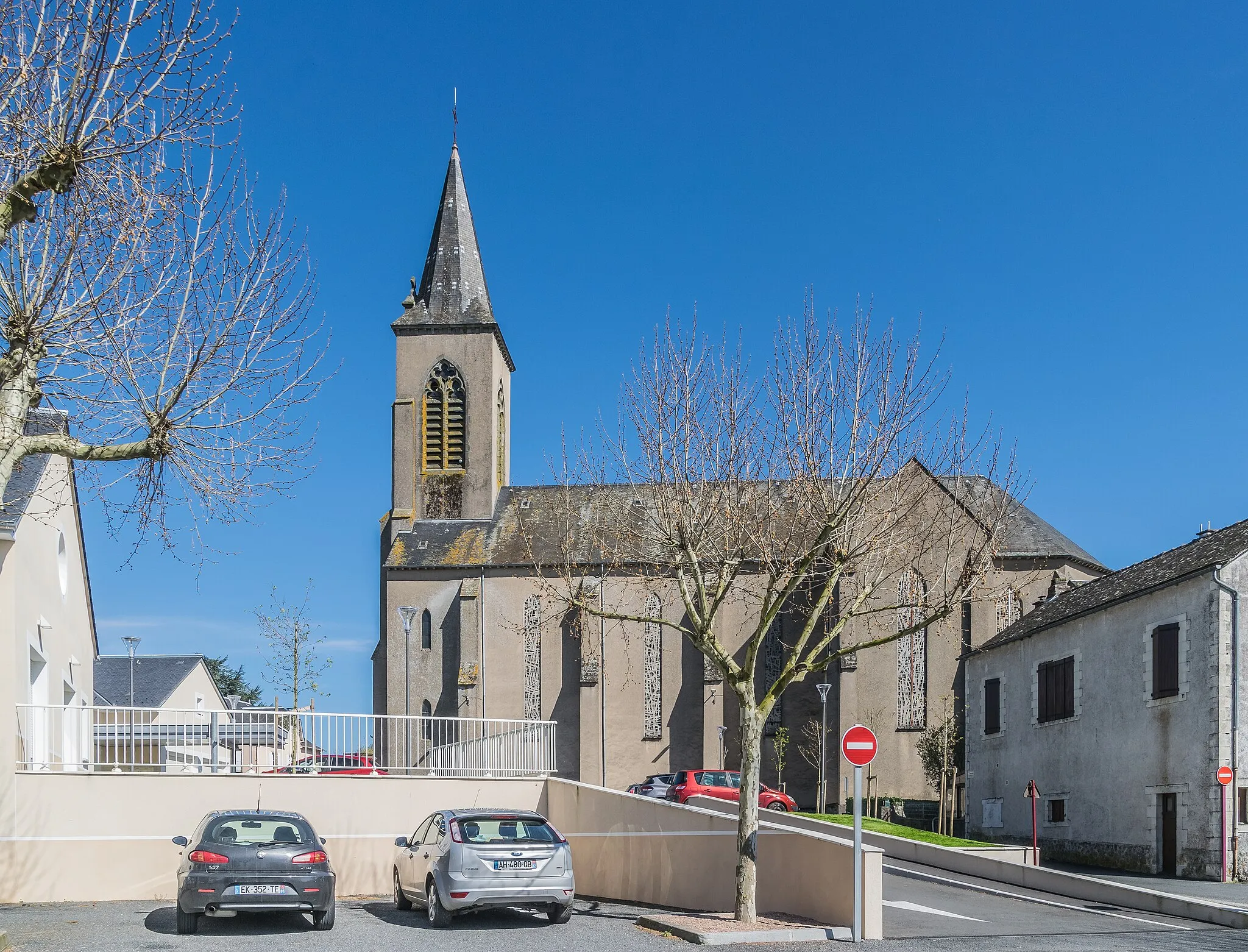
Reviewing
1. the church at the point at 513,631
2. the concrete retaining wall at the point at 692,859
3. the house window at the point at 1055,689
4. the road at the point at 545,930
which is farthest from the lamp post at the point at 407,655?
the road at the point at 545,930

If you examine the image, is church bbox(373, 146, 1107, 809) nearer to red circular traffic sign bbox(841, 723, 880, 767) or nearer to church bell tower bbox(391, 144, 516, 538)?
church bell tower bbox(391, 144, 516, 538)

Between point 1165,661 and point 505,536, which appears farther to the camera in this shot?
point 505,536

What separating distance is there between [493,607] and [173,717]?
13.3 meters

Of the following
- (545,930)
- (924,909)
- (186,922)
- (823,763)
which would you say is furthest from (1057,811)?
(186,922)

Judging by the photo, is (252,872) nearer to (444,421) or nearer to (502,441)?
(444,421)

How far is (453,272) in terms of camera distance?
55594 millimetres

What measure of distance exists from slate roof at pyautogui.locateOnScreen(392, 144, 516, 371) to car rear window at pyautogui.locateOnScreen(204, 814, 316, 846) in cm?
4074

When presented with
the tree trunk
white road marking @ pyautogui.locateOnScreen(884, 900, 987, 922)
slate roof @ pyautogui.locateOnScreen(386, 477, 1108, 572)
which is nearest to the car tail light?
the tree trunk

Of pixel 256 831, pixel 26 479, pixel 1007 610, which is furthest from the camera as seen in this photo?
pixel 1007 610

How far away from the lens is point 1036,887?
2180 centimetres

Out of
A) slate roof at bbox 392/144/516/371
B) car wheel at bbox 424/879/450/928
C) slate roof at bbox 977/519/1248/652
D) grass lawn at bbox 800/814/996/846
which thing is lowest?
grass lawn at bbox 800/814/996/846

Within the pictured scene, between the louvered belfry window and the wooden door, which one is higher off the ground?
the louvered belfry window

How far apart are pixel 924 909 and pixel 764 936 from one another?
5050 mm

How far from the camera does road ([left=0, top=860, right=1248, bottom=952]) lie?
43.4 feet
